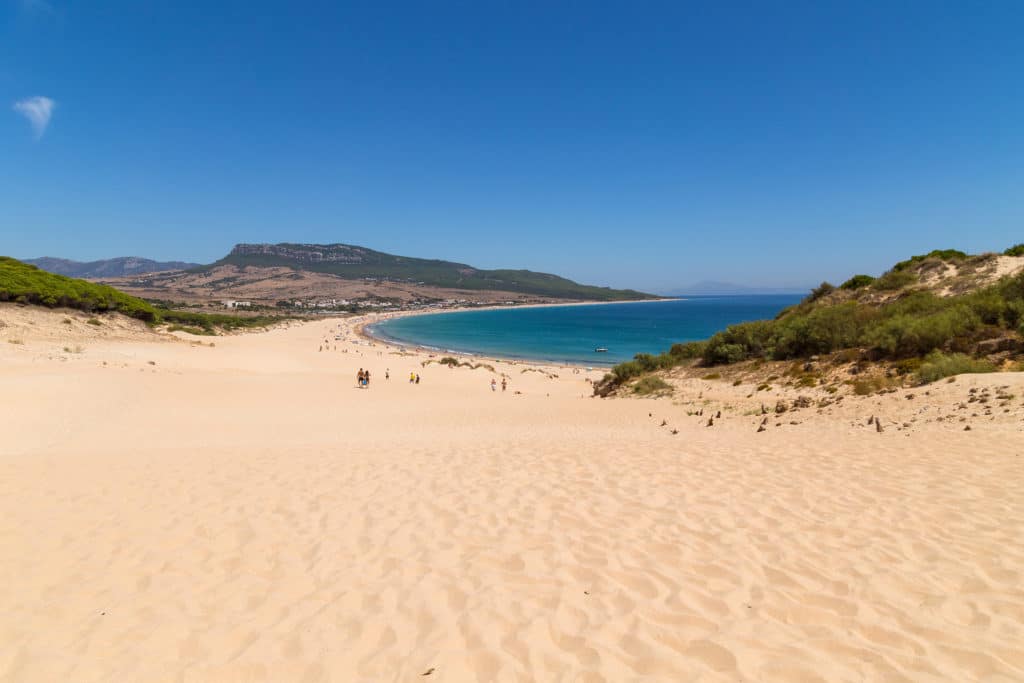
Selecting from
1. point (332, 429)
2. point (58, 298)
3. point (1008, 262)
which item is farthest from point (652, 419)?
point (58, 298)

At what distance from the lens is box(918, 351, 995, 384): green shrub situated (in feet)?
Answer: 38.0

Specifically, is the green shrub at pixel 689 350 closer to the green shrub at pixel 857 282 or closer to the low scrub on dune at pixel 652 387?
the low scrub on dune at pixel 652 387

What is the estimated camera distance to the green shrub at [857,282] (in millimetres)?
24938

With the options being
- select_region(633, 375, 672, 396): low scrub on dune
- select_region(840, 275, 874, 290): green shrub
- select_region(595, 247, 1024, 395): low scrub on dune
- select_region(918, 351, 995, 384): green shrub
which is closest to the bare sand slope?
select_region(918, 351, 995, 384): green shrub

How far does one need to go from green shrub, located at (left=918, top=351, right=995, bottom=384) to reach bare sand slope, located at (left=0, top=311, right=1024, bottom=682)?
6.28 ft

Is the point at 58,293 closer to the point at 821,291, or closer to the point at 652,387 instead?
the point at 652,387

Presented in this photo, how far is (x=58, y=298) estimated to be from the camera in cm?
3788

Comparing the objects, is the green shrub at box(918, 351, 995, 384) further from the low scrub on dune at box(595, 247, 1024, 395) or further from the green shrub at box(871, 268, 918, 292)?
the green shrub at box(871, 268, 918, 292)

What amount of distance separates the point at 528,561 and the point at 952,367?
13.1 metres

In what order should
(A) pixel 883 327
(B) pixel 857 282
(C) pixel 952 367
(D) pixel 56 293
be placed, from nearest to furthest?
1. (C) pixel 952 367
2. (A) pixel 883 327
3. (B) pixel 857 282
4. (D) pixel 56 293

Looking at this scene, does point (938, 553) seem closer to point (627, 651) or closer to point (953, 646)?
point (953, 646)

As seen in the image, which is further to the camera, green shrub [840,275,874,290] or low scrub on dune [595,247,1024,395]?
green shrub [840,275,874,290]

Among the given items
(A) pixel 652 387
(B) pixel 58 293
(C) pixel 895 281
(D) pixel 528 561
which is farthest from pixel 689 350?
(B) pixel 58 293

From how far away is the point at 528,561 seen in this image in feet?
14.8
